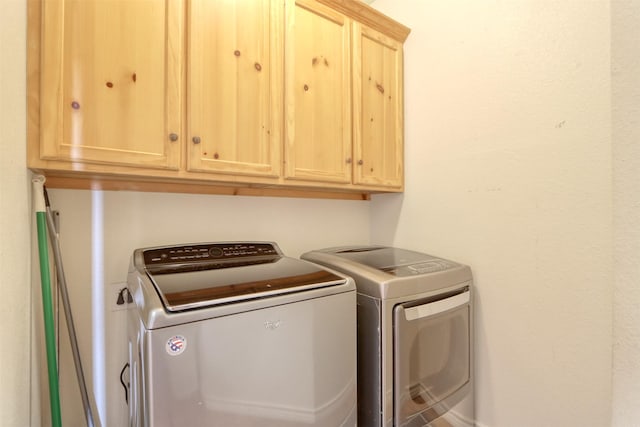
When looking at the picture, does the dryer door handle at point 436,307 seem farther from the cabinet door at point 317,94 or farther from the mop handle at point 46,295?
the mop handle at point 46,295

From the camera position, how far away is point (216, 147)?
118 centimetres

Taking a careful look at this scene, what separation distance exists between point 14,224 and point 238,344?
0.66 metres

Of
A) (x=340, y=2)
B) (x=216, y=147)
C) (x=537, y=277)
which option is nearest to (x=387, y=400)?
(x=537, y=277)

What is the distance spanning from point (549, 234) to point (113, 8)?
1.82m

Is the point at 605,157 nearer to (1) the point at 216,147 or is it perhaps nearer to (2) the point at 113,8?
(1) the point at 216,147

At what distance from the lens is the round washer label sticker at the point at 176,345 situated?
0.75m

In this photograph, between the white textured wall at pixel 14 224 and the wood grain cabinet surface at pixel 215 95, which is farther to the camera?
the wood grain cabinet surface at pixel 215 95

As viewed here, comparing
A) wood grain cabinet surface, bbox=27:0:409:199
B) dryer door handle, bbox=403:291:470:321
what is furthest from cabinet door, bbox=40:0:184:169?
dryer door handle, bbox=403:291:470:321

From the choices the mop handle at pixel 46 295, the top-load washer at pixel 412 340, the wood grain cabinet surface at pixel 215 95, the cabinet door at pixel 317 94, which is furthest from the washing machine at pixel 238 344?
the cabinet door at pixel 317 94

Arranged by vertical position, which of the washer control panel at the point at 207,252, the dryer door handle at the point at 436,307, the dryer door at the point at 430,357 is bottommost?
the dryer door at the point at 430,357

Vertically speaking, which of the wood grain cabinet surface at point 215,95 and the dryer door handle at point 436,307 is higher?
the wood grain cabinet surface at point 215,95

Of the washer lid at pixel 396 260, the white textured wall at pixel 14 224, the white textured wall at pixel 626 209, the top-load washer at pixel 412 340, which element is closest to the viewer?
the white textured wall at pixel 626 209

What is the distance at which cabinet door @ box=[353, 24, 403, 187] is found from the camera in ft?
5.24

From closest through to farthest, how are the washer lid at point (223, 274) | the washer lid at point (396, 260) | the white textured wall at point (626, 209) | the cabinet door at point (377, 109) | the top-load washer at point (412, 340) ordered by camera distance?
the white textured wall at point (626, 209) < the washer lid at point (223, 274) < the top-load washer at point (412, 340) < the washer lid at point (396, 260) < the cabinet door at point (377, 109)
